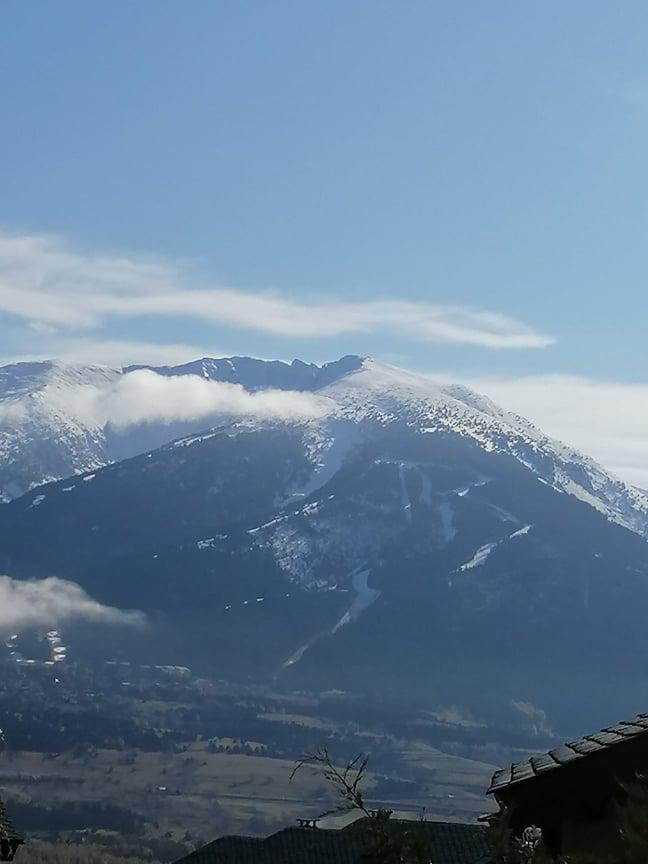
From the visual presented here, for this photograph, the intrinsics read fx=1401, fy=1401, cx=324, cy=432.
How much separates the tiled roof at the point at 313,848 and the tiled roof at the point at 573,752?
14.9m

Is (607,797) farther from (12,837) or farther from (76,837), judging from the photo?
(76,837)

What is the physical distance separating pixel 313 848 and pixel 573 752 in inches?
922

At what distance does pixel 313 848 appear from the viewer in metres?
38.1

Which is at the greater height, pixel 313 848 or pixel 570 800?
pixel 570 800

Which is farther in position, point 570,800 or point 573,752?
point 573,752

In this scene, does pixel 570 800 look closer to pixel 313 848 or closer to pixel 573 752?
pixel 573 752

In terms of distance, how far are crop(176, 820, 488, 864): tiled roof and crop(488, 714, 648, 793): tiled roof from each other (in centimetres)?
1491

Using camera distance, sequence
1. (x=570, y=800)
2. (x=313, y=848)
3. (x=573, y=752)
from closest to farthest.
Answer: (x=570, y=800) < (x=573, y=752) < (x=313, y=848)

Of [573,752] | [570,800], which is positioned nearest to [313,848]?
[573,752]

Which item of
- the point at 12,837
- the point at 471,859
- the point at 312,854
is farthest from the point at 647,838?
the point at 12,837

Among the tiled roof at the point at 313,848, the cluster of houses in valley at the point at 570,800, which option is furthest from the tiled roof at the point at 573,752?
the tiled roof at the point at 313,848

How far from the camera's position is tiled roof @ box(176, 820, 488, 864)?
109 feet

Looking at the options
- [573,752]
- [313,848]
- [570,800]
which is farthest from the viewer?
[313,848]

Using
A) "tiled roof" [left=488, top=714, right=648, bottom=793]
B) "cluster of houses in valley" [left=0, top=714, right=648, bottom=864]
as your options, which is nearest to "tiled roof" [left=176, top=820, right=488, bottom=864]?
"tiled roof" [left=488, top=714, right=648, bottom=793]
